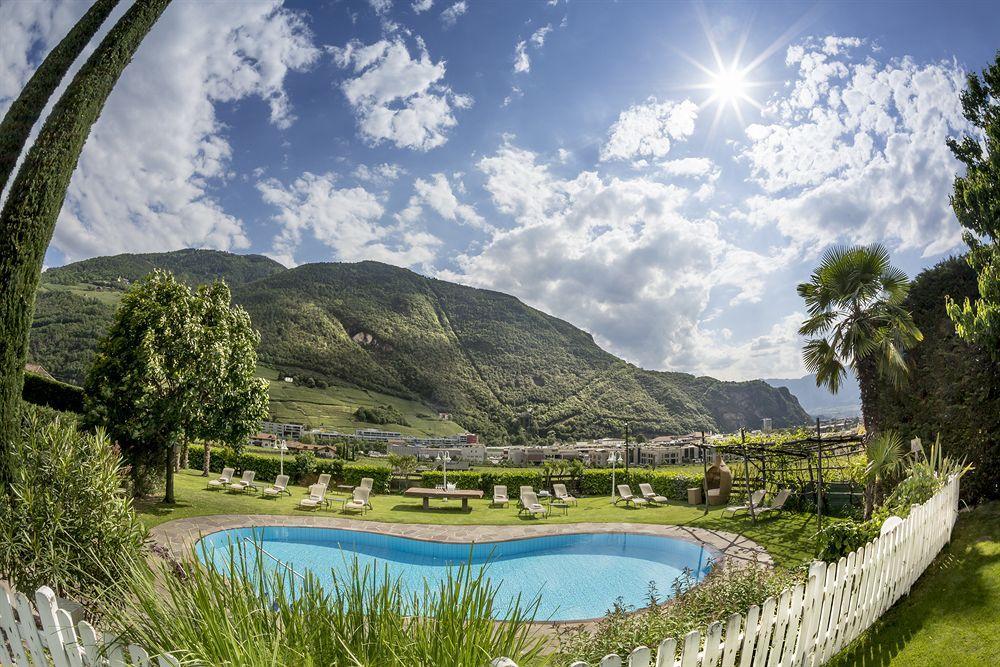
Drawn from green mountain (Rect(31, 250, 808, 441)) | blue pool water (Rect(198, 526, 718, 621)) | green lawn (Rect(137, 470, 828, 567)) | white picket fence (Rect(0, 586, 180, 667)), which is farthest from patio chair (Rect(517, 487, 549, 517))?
green mountain (Rect(31, 250, 808, 441))

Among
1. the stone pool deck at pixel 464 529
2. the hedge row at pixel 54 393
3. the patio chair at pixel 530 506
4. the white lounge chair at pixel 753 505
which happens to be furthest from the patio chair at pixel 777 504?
the hedge row at pixel 54 393

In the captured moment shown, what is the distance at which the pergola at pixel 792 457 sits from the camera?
43.7 feet

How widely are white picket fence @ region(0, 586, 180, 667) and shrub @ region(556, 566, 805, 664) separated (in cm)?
240

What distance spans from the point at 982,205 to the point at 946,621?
6.00m

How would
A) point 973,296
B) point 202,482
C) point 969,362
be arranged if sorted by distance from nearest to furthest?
point 969,362 < point 973,296 < point 202,482

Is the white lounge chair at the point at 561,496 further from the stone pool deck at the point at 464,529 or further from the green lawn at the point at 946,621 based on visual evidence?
the green lawn at the point at 946,621

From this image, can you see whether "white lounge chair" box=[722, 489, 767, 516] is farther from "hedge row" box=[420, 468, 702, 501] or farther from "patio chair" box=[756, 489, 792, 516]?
"hedge row" box=[420, 468, 702, 501]

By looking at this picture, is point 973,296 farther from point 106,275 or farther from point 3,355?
point 106,275

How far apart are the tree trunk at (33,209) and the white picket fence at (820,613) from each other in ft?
19.8

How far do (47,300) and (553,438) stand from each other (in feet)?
243

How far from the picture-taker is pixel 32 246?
5.17m

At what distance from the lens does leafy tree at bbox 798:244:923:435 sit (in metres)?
9.56

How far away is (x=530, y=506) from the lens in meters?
16.4

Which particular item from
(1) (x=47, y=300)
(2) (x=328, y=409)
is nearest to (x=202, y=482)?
(2) (x=328, y=409)
